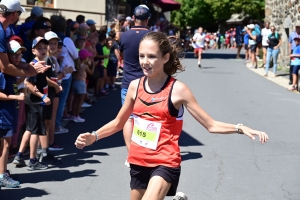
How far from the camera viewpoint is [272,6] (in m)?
28.9

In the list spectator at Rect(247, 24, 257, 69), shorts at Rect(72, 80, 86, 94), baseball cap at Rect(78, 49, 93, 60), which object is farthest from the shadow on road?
spectator at Rect(247, 24, 257, 69)

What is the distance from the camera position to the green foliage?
2452 inches

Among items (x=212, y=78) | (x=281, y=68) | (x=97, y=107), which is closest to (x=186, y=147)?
(x=97, y=107)

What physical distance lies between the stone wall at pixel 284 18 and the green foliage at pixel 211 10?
111 feet

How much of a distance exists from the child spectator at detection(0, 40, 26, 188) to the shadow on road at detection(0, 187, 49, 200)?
104 millimetres

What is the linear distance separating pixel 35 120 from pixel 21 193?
1.25 metres

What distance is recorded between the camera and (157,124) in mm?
4523

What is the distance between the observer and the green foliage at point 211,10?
62.3 m

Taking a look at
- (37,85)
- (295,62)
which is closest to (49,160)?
(37,85)

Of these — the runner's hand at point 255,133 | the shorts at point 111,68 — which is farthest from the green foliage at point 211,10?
the runner's hand at point 255,133

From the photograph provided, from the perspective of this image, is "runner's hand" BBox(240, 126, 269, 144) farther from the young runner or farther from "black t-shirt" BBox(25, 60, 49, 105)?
"black t-shirt" BBox(25, 60, 49, 105)

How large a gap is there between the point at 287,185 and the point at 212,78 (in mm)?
14002

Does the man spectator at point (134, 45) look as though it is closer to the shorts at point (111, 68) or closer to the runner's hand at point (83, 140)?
the runner's hand at point (83, 140)

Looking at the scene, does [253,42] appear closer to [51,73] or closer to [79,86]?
[79,86]
